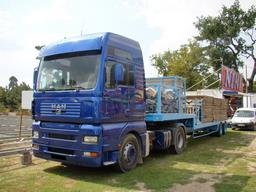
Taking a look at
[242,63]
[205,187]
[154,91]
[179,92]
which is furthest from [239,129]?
[242,63]

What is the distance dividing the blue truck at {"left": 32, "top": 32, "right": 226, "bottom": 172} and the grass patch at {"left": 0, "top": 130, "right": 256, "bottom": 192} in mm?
434

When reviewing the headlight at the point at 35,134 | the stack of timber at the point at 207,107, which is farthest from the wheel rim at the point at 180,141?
the headlight at the point at 35,134

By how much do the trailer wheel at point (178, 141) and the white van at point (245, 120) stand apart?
35.1 ft

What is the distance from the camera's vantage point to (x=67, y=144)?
6.52 meters

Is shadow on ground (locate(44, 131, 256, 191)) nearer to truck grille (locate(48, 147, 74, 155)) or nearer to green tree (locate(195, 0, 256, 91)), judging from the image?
truck grille (locate(48, 147, 74, 155))

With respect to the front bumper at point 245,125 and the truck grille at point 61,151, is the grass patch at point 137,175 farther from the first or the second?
the front bumper at point 245,125

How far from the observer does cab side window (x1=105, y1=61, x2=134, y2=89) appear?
21.2 ft

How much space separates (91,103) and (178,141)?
4.85 metres

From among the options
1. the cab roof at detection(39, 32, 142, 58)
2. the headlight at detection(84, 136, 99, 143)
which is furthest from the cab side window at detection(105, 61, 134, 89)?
the headlight at detection(84, 136, 99, 143)

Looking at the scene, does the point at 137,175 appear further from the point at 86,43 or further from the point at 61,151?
the point at 86,43

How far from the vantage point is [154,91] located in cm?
895

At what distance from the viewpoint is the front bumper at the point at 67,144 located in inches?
246

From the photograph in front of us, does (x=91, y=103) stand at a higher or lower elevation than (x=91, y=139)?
higher

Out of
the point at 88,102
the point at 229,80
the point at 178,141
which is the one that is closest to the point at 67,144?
the point at 88,102
